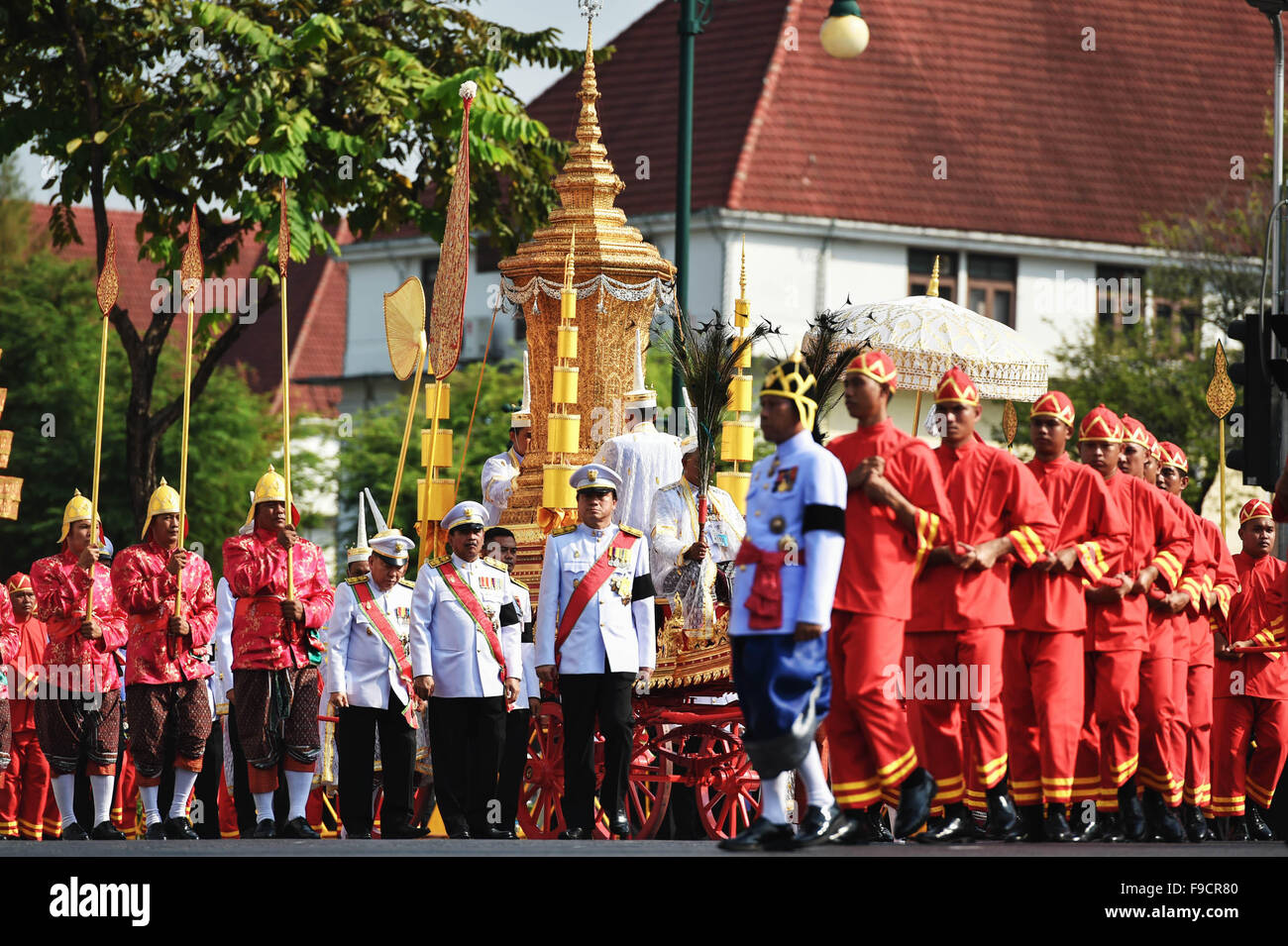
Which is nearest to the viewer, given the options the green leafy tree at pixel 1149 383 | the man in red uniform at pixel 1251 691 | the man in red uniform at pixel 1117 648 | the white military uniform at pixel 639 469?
the man in red uniform at pixel 1117 648

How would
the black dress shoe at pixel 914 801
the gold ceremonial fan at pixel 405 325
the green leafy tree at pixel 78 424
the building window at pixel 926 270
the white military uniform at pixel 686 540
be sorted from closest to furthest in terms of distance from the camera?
1. the black dress shoe at pixel 914 801
2. the white military uniform at pixel 686 540
3. the gold ceremonial fan at pixel 405 325
4. the green leafy tree at pixel 78 424
5. the building window at pixel 926 270

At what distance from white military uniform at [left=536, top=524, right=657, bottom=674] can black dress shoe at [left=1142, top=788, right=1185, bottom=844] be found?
2.95 m

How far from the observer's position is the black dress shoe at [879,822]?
11717 mm

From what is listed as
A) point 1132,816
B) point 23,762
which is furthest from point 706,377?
point 23,762

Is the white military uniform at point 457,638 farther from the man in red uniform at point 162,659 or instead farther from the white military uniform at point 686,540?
the man in red uniform at point 162,659

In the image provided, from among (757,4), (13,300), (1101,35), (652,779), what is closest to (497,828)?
(652,779)

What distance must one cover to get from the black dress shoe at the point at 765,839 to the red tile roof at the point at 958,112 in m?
27.9

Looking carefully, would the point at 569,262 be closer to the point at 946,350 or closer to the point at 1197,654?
the point at 946,350

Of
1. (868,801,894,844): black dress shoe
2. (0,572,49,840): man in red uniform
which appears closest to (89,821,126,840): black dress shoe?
(0,572,49,840): man in red uniform

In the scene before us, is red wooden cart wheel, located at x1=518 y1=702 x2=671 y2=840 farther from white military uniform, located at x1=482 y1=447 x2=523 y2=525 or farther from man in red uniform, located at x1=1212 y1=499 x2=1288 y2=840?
man in red uniform, located at x1=1212 y1=499 x2=1288 y2=840

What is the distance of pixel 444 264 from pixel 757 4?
25797mm

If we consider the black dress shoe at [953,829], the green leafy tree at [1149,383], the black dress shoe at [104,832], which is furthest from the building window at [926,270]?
the black dress shoe at [953,829]

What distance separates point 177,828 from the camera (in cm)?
1445

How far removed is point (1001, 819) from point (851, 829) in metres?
1.24
